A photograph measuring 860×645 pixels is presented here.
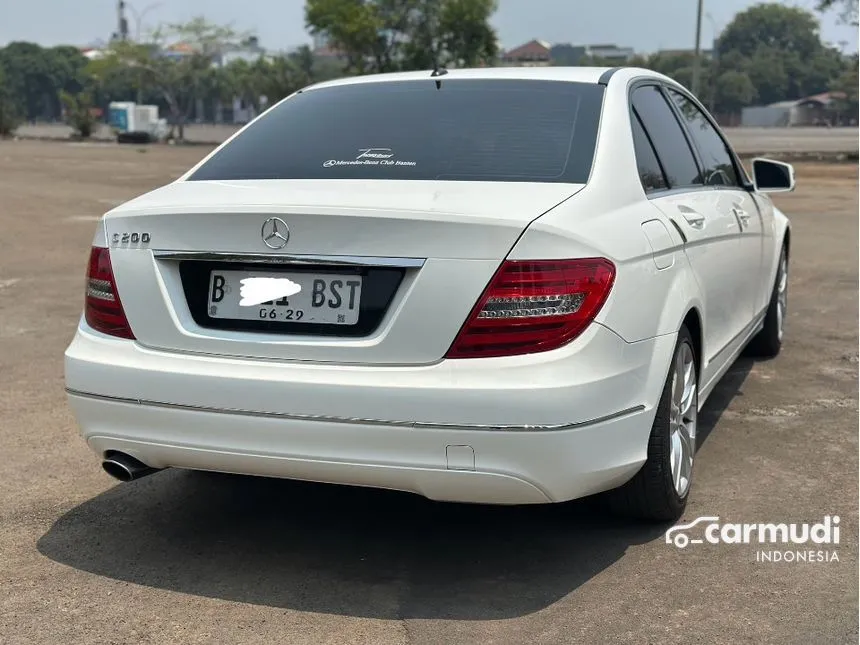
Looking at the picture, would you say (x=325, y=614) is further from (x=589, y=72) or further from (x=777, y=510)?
(x=589, y=72)

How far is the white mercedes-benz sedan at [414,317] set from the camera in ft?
9.78

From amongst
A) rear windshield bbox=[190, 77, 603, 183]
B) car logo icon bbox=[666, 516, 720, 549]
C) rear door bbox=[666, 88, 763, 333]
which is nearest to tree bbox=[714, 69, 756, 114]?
rear door bbox=[666, 88, 763, 333]

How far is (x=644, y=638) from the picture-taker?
3.00 m

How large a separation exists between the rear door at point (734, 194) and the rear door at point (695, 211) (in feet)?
0.23

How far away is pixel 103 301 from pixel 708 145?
2961 mm

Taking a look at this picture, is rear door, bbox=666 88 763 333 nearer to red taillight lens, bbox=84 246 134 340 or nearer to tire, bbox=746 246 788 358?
tire, bbox=746 246 788 358

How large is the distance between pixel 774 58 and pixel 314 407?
495 feet

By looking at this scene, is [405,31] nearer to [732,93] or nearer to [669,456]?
[669,456]

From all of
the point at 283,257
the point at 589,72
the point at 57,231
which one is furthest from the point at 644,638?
the point at 57,231

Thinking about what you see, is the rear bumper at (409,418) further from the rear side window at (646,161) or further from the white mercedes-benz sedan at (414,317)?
the rear side window at (646,161)

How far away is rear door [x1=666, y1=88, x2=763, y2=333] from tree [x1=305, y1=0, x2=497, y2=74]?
49.3 metres

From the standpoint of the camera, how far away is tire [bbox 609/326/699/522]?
3518mm

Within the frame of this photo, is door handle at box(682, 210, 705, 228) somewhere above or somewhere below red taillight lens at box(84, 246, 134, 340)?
above

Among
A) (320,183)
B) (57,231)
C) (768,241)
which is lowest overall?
(57,231)
